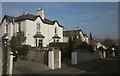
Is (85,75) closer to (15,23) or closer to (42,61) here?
(42,61)

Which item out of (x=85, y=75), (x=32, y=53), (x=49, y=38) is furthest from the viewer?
(x=49, y=38)

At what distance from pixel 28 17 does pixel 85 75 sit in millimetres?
23067

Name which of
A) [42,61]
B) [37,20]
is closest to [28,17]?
[37,20]

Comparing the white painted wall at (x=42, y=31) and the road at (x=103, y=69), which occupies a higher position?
the white painted wall at (x=42, y=31)

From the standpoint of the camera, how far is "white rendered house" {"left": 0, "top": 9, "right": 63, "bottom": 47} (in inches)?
1472

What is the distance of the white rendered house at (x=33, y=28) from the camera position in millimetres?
→ 37378

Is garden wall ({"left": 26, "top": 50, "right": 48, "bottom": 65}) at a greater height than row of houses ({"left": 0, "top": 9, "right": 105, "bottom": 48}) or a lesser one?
lesser

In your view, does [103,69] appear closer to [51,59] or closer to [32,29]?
[51,59]

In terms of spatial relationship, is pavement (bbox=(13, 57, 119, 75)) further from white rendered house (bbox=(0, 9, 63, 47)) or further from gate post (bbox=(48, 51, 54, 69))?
white rendered house (bbox=(0, 9, 63, 47))

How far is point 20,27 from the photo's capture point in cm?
3769

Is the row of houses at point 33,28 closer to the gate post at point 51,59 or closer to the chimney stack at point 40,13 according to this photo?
the chimney stack at point 40,13

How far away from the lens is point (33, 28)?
38281mm

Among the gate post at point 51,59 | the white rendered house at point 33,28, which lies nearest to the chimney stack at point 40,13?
the white rendered house at point 33,28

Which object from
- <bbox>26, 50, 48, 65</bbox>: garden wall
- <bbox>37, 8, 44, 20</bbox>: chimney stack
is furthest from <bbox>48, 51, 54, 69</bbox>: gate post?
<bbox>37, 8, 44, 20</bbox>: chimney stack
